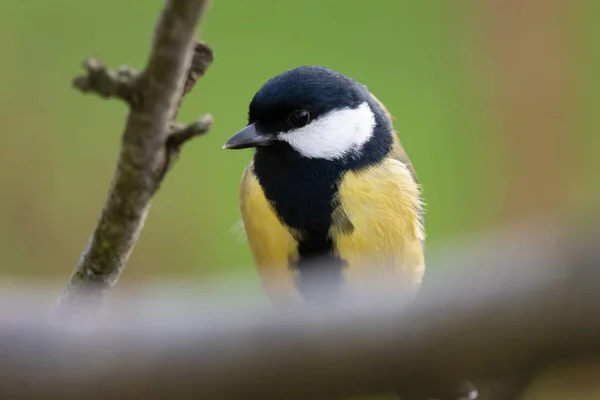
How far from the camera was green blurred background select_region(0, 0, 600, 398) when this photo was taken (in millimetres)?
2045

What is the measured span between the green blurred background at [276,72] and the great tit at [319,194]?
0.54 metres

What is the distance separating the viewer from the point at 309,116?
151cm

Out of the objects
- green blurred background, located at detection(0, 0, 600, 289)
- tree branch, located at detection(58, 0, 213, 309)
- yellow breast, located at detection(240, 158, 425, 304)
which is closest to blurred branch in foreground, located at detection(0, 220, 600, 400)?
tree branch, located at detection(58, 0, 213, 309)

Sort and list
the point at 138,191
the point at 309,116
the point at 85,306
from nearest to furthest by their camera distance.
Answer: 1. the point at 138,191
2. the point at 85,306
3. the point at 309,116

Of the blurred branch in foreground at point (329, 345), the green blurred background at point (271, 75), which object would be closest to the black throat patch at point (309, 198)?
the green blurred background at point (271, 75)

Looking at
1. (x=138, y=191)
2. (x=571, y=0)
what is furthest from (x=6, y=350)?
(x=571, y=0)

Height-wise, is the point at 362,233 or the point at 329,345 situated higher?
the point at 362,233

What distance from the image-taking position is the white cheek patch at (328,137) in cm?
150

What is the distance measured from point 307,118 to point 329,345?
110 centimetres

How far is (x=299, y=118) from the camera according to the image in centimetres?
150

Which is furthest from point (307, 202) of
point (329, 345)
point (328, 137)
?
point (329, 345)

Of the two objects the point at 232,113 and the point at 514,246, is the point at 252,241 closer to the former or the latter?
the point at 232,113

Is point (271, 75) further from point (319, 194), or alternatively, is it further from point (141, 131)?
point (141, 131)

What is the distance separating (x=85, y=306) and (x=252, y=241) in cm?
64
